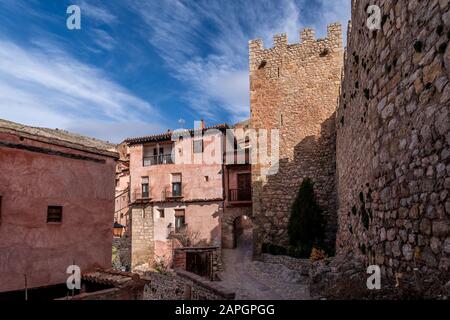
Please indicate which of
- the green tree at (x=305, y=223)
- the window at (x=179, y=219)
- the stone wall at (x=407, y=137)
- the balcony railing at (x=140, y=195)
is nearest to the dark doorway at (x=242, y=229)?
the window at (x=179, y=219)

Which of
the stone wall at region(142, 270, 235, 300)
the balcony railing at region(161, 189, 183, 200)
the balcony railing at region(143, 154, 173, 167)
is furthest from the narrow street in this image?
the balcony railing at region(143, 154, 173, 167)

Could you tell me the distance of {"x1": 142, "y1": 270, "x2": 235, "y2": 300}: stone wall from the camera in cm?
840

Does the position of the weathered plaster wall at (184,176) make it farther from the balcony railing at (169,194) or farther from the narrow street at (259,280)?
the narrow street at (259,280)

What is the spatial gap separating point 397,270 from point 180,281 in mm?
8954

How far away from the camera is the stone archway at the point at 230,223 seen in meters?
21.6

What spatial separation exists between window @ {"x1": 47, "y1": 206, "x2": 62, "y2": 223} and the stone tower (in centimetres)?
1031

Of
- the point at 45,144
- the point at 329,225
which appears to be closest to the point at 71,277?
the point at 45,144

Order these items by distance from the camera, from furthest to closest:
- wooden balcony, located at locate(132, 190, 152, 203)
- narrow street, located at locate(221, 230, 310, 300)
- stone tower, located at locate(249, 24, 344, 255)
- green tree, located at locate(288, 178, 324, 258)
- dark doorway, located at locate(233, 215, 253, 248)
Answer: wooden balcony, located at locate(132, 190, 152, 203) → dark doorway, located at locate(233, 215, 253, 248) → stone tower, located at locate(249, 24, 344, 255) → green tree, located at locate(288, 178, 324, 258) → narrow street, located at locate(221, 230, 310, 300)

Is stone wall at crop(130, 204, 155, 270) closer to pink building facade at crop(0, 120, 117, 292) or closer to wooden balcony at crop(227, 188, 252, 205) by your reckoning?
wooden balcony at crop(227, 188, 252, 205)

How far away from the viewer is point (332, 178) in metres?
16.5

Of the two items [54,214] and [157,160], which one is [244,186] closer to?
[157,160]

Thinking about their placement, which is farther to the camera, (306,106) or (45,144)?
(306,106)

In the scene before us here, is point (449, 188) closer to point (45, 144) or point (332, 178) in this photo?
point (45, 144)

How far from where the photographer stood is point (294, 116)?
58.0 feet
